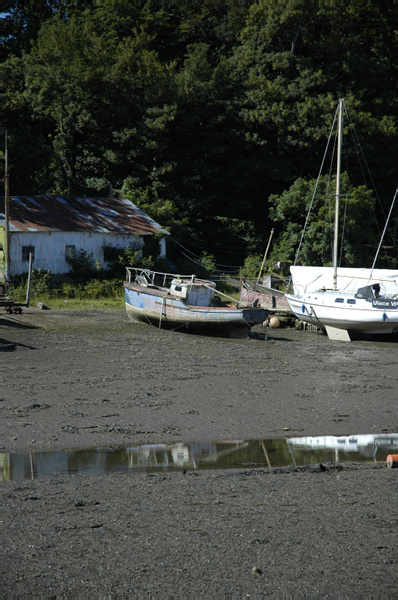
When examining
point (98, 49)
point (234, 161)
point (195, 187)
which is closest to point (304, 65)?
point (234, 161)

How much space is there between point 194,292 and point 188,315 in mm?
1270

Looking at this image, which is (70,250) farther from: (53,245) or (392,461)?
(392,461)

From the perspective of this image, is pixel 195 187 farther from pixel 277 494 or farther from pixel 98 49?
pixel 277 494

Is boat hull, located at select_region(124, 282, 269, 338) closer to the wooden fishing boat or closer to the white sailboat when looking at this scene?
the wooden fishing boat

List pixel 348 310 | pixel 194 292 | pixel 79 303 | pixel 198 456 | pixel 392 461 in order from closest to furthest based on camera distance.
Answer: pixel 392 461 → pixel 198 456 → pixel 348 310 → pixel 194 292 → pixel 79 303

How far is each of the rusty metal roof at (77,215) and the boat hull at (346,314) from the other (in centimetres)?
1327

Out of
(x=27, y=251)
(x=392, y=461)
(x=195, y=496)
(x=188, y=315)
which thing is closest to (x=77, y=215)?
(x=27, y=251)

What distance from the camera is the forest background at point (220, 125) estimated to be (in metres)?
42.6

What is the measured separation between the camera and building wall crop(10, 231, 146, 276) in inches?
1201

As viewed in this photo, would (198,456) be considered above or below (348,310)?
below

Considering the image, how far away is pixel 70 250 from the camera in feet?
106

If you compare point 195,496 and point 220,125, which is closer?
point 195,496

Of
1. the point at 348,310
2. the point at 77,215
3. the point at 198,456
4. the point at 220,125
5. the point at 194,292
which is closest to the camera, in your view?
the point at 198,456

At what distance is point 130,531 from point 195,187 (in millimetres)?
39135
